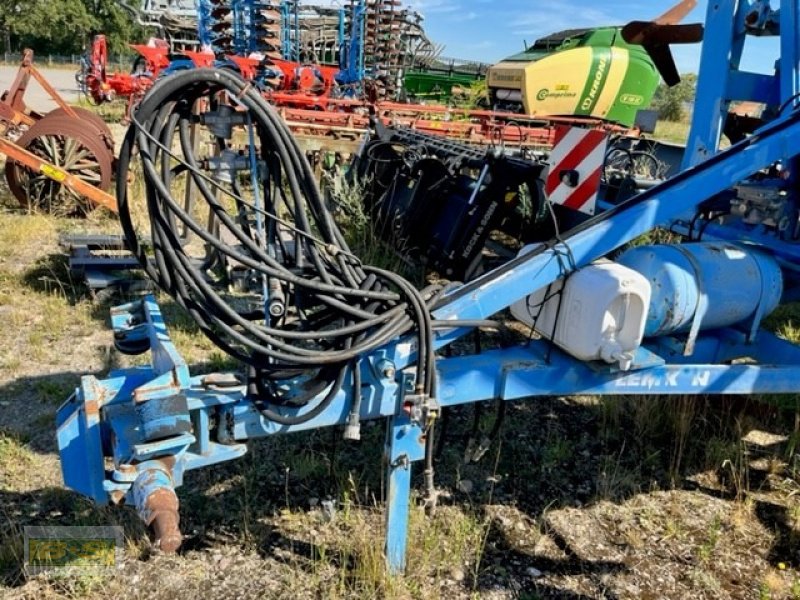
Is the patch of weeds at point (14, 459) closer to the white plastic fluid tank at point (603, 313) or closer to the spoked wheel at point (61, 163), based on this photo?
the white plastic fluid tank at point (603, 313)

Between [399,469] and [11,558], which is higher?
[399,469]

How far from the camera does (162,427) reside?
201cm

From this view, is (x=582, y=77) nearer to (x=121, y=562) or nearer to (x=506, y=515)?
(x=506, y=515)

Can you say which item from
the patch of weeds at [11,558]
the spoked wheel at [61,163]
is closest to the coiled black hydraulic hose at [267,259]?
the patch of weeds at [11,558]

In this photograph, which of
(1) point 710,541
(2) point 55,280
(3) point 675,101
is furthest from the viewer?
(3) point 675,101

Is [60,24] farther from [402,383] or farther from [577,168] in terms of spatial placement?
[402,383]

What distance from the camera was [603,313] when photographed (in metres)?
2.31

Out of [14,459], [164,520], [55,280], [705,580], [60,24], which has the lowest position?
[705,580]

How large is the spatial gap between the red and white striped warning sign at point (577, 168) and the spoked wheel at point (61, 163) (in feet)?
16.3

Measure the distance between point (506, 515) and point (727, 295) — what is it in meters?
1.33

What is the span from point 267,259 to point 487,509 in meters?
1.60

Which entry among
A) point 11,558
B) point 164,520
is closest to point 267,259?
point 164,520

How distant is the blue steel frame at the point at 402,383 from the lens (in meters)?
2.06

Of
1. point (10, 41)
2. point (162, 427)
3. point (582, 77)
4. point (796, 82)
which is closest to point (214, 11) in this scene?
point (582, 77)
